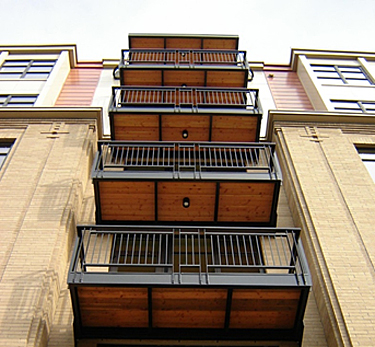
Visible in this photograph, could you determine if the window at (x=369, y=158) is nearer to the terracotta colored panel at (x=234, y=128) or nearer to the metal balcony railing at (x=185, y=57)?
the terracotta colored panel at (x=234, y=128)

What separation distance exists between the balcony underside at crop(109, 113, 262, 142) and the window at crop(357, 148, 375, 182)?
3.38 m

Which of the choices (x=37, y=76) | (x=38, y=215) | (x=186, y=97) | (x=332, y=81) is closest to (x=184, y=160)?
(x=38, y=215)

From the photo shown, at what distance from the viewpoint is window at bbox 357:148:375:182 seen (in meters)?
13.3

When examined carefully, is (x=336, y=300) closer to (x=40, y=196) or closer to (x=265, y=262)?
(x=265, y=262)

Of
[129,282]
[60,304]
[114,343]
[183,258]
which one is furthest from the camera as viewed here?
[183,258]

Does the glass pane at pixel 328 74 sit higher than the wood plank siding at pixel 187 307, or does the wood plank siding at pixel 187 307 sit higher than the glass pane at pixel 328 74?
the glass pane at pixel 328 74

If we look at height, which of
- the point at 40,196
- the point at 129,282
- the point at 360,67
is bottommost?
the point at 129,282

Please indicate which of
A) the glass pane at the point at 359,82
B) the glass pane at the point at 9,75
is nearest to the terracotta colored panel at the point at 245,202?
the glass pane at the point at 359,82

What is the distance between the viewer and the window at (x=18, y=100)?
58.1 ft

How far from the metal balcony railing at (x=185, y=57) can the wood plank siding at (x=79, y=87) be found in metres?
1.74

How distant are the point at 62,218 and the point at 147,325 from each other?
3.57m

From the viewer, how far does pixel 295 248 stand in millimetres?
9531

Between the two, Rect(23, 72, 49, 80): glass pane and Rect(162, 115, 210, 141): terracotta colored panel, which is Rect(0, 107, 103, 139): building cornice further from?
Rect(23, 72, 49, 80): glass pane

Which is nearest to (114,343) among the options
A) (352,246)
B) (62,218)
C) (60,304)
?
(60,304)
